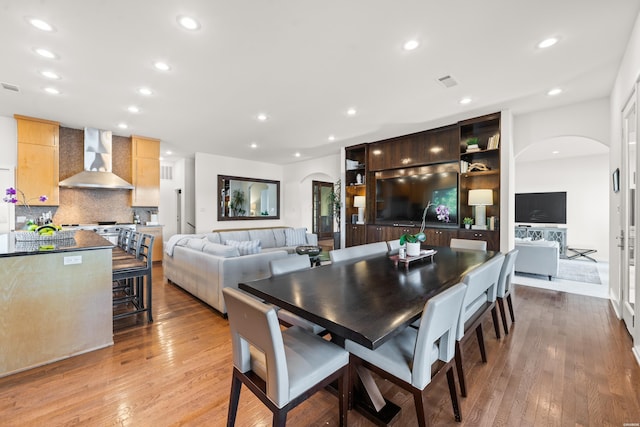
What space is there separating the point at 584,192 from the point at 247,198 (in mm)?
9084

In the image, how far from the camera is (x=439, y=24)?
2.25m

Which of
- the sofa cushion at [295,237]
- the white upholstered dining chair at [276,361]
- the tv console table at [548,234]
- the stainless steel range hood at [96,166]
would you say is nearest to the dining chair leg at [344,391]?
the white upholstered dining chair at [276,361]

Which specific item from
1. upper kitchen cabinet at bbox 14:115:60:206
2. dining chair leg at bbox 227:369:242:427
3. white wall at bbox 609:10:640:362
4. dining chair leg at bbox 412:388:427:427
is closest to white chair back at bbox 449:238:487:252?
white wall at bbox 609:10:640:362

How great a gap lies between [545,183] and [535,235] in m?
1.55

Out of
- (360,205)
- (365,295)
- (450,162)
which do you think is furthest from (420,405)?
(360,205)

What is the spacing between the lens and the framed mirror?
7676mm

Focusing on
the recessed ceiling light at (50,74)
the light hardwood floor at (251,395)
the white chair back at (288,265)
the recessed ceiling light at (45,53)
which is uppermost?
the recessed ceiling light at (50,74)

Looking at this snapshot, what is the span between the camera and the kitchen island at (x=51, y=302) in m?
2.06

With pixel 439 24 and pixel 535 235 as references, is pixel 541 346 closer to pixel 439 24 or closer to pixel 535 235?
pixel 439 24

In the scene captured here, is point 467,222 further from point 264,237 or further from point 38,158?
point 38,158

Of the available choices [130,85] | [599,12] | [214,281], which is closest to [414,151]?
[599,12]

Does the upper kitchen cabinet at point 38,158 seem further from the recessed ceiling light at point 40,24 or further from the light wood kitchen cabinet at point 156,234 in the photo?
the recessed ceiling light at point 40,24

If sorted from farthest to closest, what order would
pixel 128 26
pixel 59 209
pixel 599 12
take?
pixel 59 209
pixel 128 26
pixel 599 12

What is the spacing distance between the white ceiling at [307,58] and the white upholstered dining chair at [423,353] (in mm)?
2134
